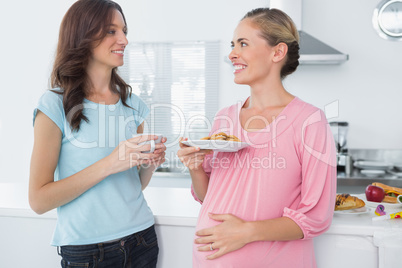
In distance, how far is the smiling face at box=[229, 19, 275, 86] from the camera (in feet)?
3.85

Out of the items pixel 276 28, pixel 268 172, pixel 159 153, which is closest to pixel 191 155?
pixel 159 153

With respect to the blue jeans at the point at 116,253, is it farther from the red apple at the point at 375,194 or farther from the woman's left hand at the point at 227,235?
the red apple at the point at 375,194

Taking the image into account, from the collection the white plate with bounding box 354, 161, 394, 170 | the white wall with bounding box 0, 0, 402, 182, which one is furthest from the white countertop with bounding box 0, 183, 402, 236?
the white wall with bounding box 0, 0, 402, 182

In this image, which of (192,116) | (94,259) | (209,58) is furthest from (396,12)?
(94,259)

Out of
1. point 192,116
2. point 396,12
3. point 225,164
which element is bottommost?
point 225,164

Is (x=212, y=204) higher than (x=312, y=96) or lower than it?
lower

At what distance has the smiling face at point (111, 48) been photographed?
1252 millimetres

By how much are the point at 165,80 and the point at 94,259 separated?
9.50 ft

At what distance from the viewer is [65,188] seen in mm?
1121

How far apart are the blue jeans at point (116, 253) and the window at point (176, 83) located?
2.53 meters

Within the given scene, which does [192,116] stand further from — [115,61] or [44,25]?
[115,61]

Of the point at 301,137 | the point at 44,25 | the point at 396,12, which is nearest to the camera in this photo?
the point at 301,137

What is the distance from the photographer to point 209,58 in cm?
376

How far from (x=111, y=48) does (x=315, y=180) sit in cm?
78
